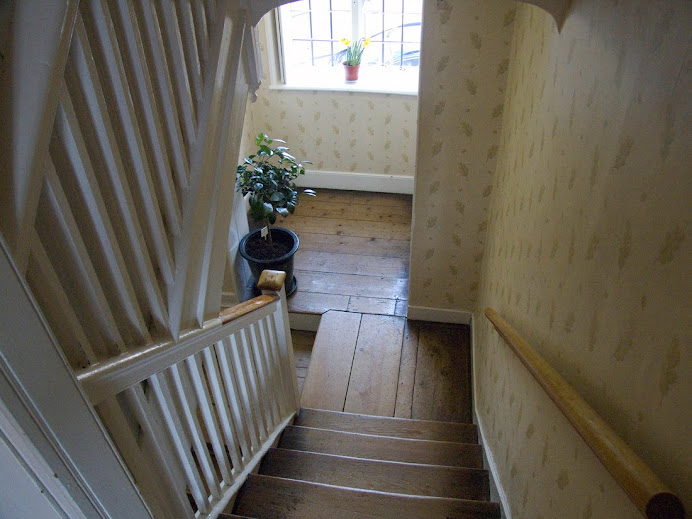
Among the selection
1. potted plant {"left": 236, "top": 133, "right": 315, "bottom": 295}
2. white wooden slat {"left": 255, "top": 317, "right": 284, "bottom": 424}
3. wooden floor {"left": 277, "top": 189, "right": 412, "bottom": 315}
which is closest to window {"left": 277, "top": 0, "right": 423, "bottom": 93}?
wooden floor {"left": 277, "top": 189, "right": 412, "bottom": 315}

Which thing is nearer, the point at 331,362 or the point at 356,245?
the point at 331,362

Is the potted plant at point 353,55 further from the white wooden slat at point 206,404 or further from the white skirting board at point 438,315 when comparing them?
the white wooden slat at point 206,404

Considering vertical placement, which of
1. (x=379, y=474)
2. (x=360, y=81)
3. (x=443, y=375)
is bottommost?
(x=443, y=375)

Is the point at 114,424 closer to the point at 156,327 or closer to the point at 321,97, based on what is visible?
the point at 156,327

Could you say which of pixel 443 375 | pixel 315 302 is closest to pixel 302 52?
pixel 315 302

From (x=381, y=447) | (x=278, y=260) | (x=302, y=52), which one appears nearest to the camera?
(x=381, y=447)

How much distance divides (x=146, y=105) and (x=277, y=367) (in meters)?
1.44

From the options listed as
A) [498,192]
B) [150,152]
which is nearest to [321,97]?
[498,192]

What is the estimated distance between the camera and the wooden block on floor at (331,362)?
2971mm

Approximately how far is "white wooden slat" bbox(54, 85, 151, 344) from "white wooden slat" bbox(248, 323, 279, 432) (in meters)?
0.75

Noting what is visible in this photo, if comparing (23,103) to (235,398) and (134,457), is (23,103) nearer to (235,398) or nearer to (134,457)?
(134,457)

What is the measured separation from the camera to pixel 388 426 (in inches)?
107

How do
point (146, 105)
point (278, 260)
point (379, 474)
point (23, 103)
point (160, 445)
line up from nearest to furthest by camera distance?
1. point (23, 103)
2. point (146, 105)
3. point (160, 445)
4. point (379, 474)
5. point (278, 260)

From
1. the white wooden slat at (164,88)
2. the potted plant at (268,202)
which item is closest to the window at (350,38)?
the potted plant at (268,202)
